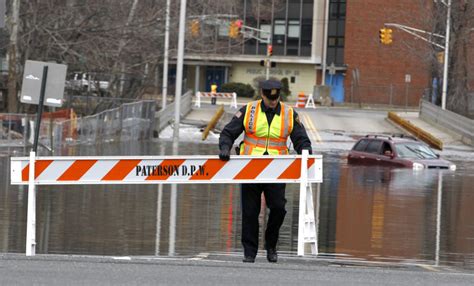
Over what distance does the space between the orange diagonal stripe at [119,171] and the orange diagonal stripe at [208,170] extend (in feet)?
2.25

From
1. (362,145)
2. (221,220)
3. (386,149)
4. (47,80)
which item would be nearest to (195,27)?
(362,145)

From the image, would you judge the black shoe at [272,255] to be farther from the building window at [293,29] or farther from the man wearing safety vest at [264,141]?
the building window at [293,29]

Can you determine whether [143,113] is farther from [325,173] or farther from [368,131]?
[325,173]

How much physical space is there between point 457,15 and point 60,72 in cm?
4685

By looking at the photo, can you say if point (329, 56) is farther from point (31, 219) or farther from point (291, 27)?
point (31, 219)

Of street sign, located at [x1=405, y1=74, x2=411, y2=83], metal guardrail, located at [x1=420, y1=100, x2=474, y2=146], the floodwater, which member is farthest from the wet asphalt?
street sign, located at [x1=405, y1=74, x2=411, y2=83]

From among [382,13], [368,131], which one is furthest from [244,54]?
[368,131]

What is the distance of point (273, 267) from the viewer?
10273mm

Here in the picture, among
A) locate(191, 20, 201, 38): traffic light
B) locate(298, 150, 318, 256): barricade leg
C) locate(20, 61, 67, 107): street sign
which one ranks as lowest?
locate(298, 150, 318, 256): barricade leg

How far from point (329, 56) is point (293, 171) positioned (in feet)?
288

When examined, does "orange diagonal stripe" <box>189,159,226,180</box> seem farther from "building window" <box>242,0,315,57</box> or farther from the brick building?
"building window" <box>242,0,315,57</box>

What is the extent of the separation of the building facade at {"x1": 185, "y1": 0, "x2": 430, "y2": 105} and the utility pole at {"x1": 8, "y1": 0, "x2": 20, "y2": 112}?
50.3 m

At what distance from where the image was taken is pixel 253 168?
11.2 m

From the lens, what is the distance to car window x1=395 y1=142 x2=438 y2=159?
3422cm
